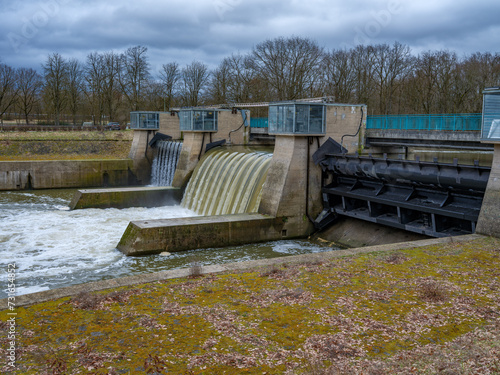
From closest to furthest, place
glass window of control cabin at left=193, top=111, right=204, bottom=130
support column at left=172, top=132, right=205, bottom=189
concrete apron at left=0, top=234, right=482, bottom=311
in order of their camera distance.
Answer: concrete apron at left=0, top=234, right=482, bottom=311 → support column at left=172, top=132, right=205, bottom=189 → glass window of control cabin at left=193, top=111, right=204, bottom=130

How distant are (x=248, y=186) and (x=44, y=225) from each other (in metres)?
9.04

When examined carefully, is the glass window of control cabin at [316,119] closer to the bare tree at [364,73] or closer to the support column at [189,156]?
the support column at [189,156]

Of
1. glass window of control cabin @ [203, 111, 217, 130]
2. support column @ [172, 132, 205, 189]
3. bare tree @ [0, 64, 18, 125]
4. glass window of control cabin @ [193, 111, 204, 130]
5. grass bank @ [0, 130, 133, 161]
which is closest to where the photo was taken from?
support column @ [172, 132, 205, 189]

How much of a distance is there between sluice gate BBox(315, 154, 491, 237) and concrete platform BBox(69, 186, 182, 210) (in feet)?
32.8

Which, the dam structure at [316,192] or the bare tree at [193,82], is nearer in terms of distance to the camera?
the dam structure at [316,192]

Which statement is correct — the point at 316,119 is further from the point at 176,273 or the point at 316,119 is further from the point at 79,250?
the point at 176,273

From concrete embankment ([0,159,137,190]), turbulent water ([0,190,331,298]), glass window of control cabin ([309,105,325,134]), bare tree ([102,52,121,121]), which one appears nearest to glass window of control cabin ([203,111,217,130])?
turbulent water ([0,190,331,298])

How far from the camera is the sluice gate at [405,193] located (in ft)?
47.8

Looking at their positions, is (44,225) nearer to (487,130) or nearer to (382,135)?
(382,135)

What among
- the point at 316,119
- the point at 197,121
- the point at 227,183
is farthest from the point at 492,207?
the point at 197,121

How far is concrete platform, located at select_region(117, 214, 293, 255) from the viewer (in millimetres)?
16500

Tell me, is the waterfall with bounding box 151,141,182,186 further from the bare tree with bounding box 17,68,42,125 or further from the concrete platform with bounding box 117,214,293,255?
the bare tree with bounding box 17,68,42,125

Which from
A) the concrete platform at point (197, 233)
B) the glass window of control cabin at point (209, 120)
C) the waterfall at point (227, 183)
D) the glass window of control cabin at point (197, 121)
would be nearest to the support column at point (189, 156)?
the glass window of control cabin at point (197, 121)

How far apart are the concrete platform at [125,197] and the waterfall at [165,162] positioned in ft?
15.1
